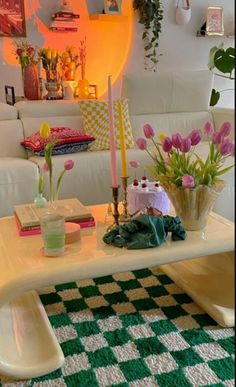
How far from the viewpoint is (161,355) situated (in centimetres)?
128

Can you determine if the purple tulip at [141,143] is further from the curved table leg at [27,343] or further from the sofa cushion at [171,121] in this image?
the sofa cushion at [171,121]

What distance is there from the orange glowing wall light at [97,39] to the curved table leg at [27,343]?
2.99m

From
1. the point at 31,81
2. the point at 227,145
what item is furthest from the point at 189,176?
the point at 31,81

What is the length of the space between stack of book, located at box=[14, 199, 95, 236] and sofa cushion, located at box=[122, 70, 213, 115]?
1.67 metres

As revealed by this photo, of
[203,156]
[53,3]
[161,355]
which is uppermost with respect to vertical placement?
[53,3]

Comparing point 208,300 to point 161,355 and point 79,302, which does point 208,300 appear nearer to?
point 161,355

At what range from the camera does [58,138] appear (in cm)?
250

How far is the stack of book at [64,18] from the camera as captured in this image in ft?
12.3

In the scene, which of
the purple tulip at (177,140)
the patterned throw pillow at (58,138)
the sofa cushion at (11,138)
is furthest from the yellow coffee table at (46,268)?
the sofa cushion at (11,138)

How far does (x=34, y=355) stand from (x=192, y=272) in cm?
74

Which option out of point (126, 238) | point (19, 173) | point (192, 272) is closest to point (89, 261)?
point (126, 238)

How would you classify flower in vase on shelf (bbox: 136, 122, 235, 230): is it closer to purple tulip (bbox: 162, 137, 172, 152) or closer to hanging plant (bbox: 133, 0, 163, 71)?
purple tulip (bbox: 162, 137, 172, 152)

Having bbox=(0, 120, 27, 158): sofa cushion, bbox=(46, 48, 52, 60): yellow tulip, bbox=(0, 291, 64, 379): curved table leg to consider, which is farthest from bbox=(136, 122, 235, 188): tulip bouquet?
bbox=(46, 48, 52, 60): yellow tulip

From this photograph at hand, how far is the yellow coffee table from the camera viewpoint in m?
1.04
